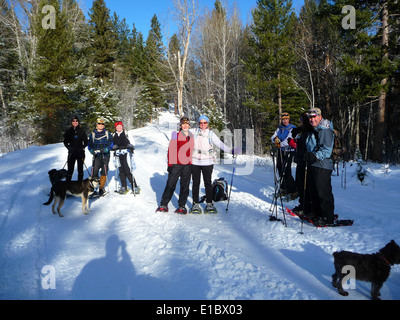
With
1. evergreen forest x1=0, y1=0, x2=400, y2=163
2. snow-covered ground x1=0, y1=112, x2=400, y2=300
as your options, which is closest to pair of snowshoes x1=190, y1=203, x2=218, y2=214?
snow-covered ground x1=0, y1=112, x2=400, y2=300

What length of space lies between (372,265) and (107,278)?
303cm

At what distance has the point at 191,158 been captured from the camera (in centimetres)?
543

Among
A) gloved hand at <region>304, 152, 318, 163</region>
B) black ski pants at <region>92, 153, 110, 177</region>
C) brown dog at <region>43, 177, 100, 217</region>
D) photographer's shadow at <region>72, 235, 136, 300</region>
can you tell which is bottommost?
photographer's shadow at <region>72, 235, 136, 300</region>

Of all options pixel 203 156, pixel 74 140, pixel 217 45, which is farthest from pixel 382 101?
pixel 217 45

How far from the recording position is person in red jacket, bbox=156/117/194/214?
5.37 meters

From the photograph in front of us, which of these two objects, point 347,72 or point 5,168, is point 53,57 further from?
point 347,72

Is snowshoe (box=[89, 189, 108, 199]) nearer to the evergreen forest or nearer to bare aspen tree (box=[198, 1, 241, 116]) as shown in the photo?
the evergreen forest

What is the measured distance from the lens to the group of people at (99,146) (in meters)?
6.50

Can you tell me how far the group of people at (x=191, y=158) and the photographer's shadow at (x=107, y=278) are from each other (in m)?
2.08

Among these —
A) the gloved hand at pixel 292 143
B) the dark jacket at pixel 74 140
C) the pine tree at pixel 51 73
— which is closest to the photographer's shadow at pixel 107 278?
the gloved hand at pixel 292 143

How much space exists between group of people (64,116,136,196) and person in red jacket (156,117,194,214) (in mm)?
1984

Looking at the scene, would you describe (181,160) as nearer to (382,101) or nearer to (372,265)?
(372,265)
